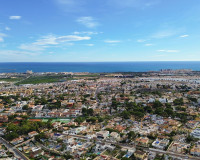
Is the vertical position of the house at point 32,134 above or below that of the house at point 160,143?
below

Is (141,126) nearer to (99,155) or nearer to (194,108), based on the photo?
(99,155)

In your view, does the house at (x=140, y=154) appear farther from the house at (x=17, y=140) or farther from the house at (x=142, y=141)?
the house at (x=17, y=140)

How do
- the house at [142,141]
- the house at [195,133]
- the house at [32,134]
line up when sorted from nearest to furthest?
1. the house at [142,141]
2. the house at [195,133]
3. the house at [32,134]

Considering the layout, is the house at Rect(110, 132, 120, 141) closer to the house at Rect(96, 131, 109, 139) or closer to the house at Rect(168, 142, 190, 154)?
the house at Rect(96, 131, 109, 139)

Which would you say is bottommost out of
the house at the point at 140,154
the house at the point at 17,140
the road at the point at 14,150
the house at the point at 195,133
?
the road at the point at 14,150

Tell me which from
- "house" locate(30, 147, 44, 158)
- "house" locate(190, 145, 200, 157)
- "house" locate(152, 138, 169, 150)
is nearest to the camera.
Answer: "house" locate(190, 145, 200, 157)

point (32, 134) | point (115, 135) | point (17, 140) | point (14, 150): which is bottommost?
point (14, 150)

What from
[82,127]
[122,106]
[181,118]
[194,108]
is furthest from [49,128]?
[194,108]

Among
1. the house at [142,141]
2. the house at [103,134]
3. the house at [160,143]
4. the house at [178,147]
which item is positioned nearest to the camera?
the house at [178,147]

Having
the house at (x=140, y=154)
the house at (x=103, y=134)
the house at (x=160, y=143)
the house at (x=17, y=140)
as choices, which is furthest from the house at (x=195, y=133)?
the house at (x=17, y=140)

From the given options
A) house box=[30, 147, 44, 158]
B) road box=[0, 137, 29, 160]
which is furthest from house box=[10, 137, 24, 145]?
house box=[30, 147, 44, 158]

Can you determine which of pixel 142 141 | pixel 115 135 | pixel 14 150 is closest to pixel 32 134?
pixel 14 150

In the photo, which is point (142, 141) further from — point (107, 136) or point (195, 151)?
point (195, 151)
